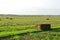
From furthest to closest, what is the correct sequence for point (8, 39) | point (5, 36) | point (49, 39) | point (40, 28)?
point (40, 28) → point (5, 36) → point (8, 39) → point (49, 39)

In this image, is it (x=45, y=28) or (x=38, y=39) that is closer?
(x=38, y=39)

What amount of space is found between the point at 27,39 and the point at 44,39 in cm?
262

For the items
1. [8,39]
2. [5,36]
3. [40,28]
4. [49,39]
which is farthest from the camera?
[40,28]

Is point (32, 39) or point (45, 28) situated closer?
point (32, 39)

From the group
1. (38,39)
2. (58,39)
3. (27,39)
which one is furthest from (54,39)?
(27,39)

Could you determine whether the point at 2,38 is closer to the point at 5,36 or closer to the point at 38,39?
the point at 5,36

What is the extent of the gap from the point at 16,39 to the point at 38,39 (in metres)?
3.31

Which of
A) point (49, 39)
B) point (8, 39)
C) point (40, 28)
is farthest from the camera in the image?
point (40, 28)

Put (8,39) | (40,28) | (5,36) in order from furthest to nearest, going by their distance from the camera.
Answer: (40,28)
(5,36)
(8,39)

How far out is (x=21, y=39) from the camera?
86.4 feet

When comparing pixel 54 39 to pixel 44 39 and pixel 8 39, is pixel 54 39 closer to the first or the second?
pixel 44 39

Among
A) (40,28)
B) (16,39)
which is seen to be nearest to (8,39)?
(16,39)

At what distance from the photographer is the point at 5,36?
2928 cm

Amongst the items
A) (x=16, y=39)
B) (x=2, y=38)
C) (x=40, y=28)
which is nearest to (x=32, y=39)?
(x=16, y=39)
